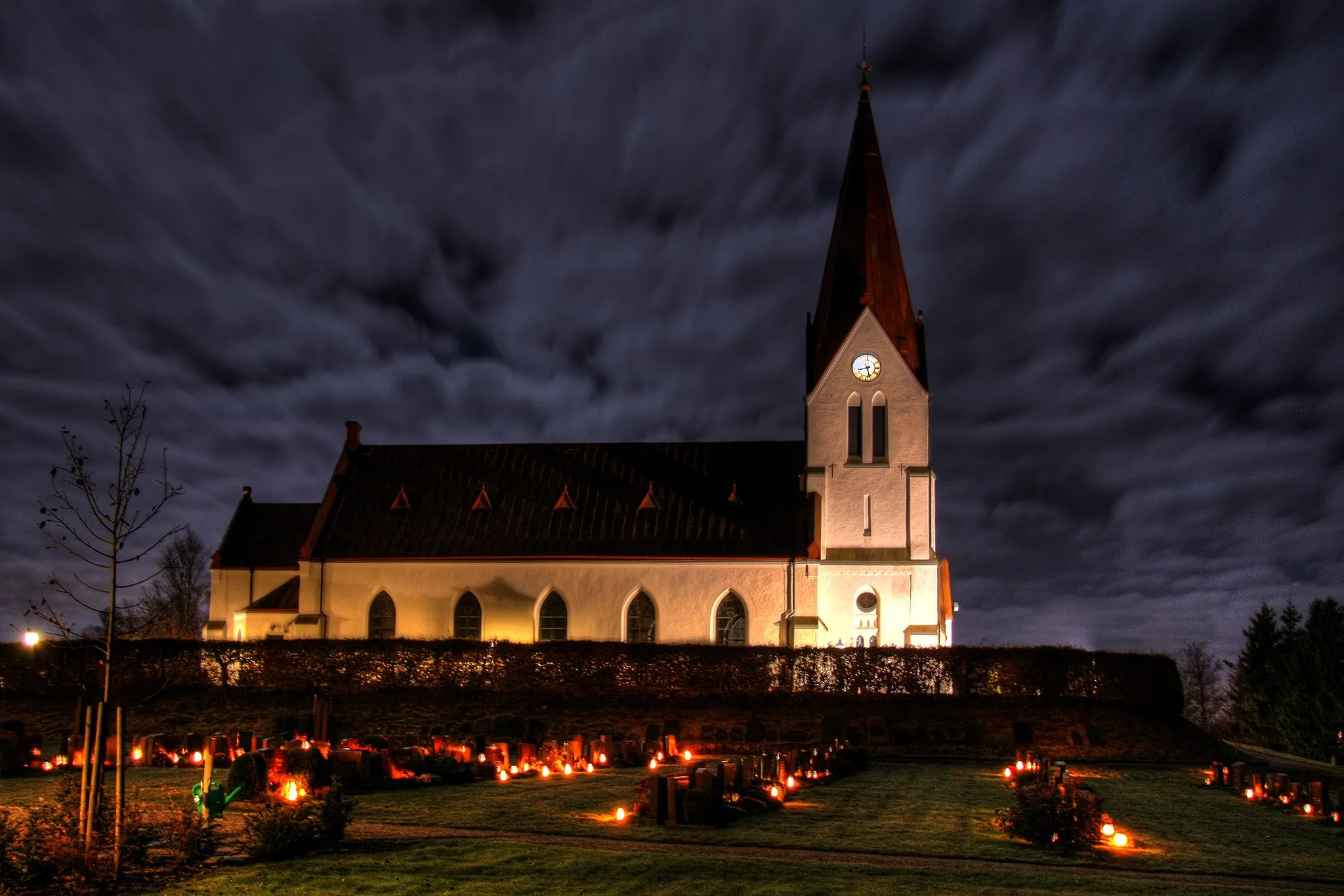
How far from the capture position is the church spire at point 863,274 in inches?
1938

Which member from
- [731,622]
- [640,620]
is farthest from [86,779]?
[731,622]

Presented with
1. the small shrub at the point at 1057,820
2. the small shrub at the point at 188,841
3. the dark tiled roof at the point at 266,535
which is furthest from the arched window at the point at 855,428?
the small shrub at the point at 188,841

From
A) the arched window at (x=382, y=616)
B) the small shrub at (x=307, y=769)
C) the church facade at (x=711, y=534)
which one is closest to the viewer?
the small shrub at (x=307, y=769)

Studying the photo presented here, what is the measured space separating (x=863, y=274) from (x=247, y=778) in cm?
3504

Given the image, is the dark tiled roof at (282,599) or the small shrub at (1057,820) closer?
the small shrub at (1057,820)

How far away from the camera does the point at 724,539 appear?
159 feet

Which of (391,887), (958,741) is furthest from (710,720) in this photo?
(391,887)

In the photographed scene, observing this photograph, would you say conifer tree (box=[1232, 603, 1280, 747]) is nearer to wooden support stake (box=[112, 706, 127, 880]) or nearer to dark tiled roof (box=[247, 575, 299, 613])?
dark tiled roof (box=[247, 575, 299, 613])

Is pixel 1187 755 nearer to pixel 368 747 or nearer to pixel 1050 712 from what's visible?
pixel 1050 712

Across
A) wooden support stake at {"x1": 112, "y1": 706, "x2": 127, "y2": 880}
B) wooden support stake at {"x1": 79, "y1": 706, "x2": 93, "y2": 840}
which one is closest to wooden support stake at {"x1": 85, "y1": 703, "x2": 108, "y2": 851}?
wooden support stake at {"x1": 79, "y1": 706, "x2": 93, "y2": 840}

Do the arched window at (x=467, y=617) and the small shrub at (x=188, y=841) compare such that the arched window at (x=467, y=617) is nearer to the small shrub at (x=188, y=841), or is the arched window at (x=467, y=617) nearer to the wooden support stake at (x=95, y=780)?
the small shrub at (x=188, y=841)

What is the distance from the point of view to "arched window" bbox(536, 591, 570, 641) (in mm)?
48594

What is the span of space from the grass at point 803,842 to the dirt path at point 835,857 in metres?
0.10

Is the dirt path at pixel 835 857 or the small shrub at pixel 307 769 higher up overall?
the small shrub at pixel 307 769
